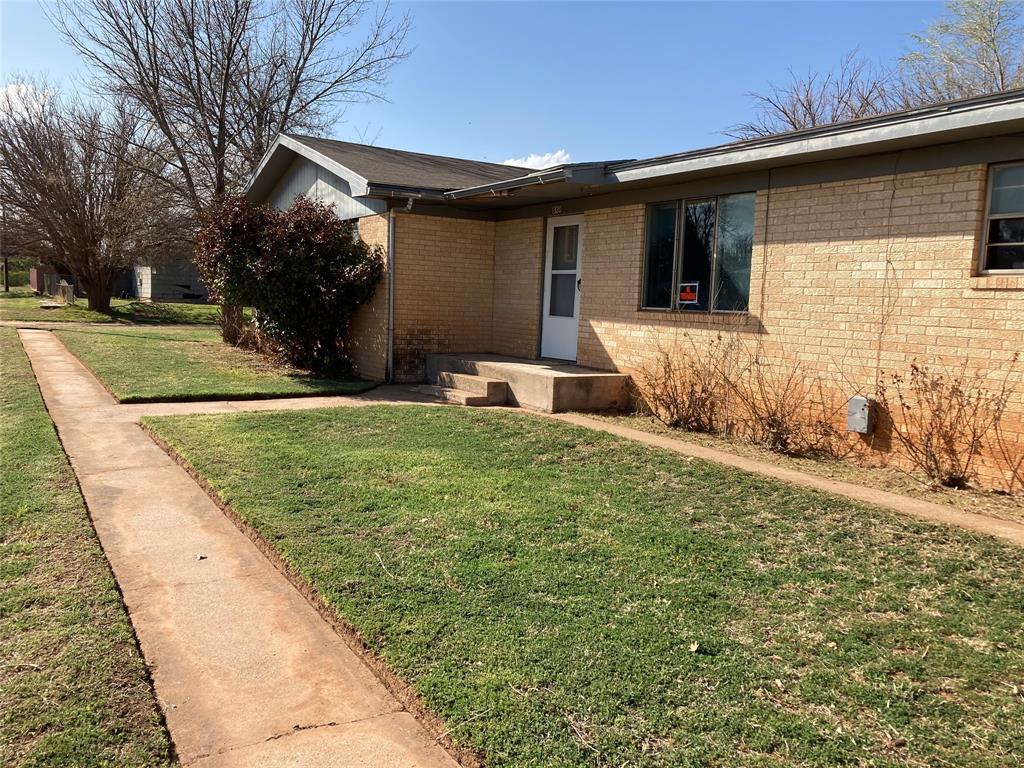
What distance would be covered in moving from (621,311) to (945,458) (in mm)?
4538

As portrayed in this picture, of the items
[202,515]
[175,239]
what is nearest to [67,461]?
[202,515]

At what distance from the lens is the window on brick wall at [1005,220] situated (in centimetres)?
612

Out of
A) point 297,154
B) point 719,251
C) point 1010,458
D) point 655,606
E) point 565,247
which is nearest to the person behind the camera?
point 655,606

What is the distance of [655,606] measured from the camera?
12.7 ft

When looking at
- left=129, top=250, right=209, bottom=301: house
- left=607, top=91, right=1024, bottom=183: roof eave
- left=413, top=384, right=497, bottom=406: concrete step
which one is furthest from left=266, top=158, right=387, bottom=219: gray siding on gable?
left=129, top=250, right=209, bottom=301: house

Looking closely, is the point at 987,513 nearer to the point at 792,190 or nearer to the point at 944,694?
the point at 944,694

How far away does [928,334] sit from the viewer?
6.62 meters

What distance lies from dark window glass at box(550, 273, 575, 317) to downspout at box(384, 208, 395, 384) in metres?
2.55

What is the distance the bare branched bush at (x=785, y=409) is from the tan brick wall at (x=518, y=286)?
4290 mm

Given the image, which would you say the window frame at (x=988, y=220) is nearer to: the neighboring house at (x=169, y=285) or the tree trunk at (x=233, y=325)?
the tree trunk at (x=233, y=325)

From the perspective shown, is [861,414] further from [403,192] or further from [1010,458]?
[403,192]

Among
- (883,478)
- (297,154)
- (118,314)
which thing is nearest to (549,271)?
(883,478)

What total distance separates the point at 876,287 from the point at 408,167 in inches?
338

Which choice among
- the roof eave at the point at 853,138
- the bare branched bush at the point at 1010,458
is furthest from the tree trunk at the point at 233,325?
the bare branched bush at the point at 1010,458
